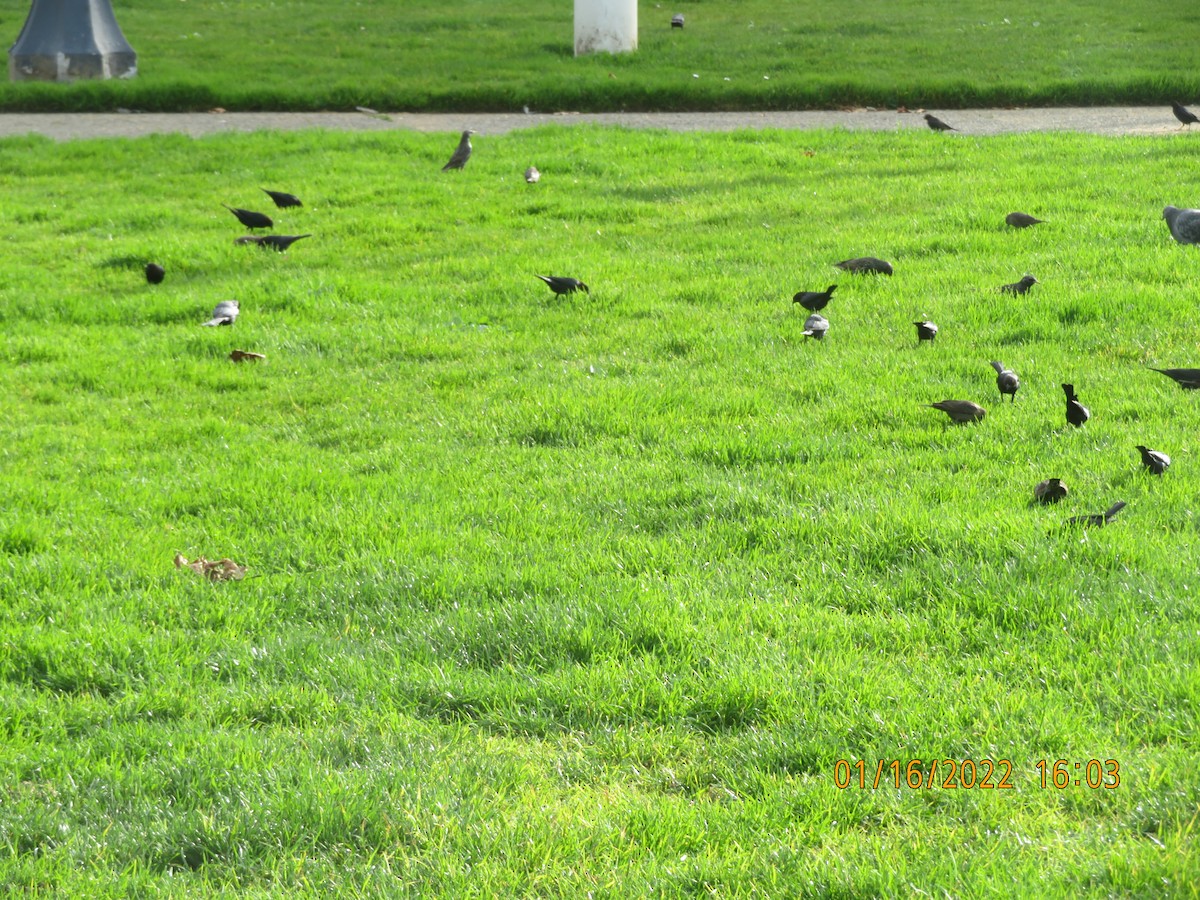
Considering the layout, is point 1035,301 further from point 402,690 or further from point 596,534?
point 402,690

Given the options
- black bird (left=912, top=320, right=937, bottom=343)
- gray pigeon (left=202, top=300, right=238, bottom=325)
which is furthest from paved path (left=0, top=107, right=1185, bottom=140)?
black bird (left=912, top=320, right=937, bottom=343)

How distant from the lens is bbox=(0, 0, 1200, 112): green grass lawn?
47.5 feet

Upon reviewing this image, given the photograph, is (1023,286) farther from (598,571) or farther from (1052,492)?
(598,571)

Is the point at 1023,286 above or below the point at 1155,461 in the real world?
above

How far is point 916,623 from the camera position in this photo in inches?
145

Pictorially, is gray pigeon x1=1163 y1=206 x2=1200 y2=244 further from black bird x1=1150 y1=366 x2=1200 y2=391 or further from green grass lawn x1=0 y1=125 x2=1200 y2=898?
black bird x1=1150 y1=366 x2=1200 y2=391

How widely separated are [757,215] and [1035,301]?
3.01 meters

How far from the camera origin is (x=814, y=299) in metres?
6.95

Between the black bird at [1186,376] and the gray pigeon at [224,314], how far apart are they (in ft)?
16.3

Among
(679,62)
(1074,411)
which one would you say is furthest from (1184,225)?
(679,62)

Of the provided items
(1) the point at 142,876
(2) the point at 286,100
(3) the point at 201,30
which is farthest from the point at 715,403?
(3) the point at 201,30

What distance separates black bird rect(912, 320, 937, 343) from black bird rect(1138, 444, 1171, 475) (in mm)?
1889

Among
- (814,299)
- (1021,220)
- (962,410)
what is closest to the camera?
(962,410)
